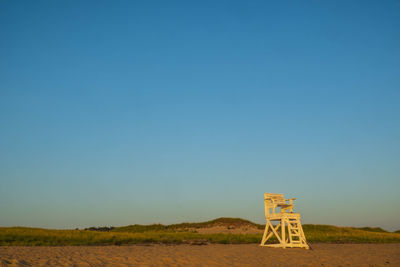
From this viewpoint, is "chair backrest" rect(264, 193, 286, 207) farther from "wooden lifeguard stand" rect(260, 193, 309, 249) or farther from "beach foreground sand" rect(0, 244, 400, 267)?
"beach foreground sand" rect(0, 244, 400, 267)

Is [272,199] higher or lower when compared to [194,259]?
higher

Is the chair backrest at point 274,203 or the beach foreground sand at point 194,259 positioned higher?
the chair backrest at point 274,203

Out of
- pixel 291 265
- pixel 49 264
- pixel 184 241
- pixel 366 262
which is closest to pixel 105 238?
pixel 184 241

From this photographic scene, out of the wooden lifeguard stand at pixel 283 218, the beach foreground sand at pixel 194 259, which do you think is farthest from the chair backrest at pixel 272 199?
the beach foreground sand at pixel 194 259

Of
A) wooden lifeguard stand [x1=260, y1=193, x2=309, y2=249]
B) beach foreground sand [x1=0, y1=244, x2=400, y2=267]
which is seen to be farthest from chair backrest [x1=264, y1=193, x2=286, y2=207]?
beach foreground sand [x1=0, y1=244, x2=400, y2=267]

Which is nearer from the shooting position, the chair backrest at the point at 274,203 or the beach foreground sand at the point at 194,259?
the beach foreground sand at the point at 194,259

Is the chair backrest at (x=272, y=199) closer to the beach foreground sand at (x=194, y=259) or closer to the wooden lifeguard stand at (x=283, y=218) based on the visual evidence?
the wooden lifeguard stand at (x=283, y=218)

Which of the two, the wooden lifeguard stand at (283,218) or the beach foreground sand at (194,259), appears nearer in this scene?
the beach foreground sand at (194,259)

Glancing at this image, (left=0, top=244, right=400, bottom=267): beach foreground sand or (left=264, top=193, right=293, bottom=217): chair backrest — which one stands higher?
(left=264, top=193, right=293, bottom=217): chair backrest

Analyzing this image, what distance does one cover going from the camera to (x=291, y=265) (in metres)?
10.3

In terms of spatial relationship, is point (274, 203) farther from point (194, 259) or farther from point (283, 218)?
point (194, 259)

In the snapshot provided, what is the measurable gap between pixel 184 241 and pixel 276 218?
6.07 m

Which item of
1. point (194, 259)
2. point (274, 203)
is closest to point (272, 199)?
point (274, 203)

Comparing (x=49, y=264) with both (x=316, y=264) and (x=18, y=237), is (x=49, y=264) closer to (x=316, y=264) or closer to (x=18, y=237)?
(x=316, y=264)
